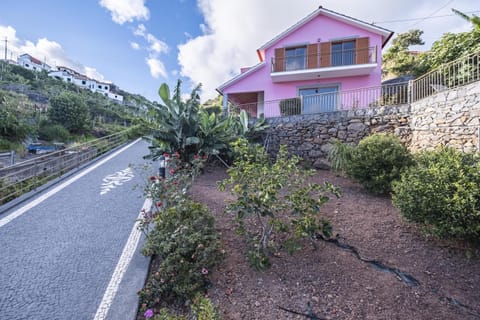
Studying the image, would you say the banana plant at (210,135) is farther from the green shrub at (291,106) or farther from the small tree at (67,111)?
the small tree at (67,111)

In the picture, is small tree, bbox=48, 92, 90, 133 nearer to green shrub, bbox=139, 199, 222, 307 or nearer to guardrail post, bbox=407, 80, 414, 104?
green shrub, bbox=139, 199, 222, 307

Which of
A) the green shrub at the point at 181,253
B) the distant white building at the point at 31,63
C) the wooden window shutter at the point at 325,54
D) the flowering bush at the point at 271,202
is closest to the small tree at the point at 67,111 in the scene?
the wooden window shutter at the point at 325,54

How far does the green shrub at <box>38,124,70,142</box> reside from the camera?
17172 mm

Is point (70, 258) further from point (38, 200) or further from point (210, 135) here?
point (210, 135)

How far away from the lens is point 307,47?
13.9 meters

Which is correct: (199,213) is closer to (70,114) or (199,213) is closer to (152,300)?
(152,300)

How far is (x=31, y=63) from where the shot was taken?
5984 cm

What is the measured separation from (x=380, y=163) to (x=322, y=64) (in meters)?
10.6

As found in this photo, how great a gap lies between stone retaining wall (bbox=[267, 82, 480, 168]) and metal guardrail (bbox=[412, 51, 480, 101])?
1.45ft

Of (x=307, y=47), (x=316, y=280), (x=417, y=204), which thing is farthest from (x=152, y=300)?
(x=307, y=47)

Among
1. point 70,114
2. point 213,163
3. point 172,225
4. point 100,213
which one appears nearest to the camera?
point 172,225

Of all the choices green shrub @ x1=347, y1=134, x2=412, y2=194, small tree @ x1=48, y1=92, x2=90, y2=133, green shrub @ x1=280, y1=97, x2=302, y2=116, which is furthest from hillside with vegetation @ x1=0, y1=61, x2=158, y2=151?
green shrub @ x1=280, y1=97, x2=302, y2=116

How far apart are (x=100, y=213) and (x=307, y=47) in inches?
589

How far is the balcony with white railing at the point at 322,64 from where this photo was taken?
12.7 metres
